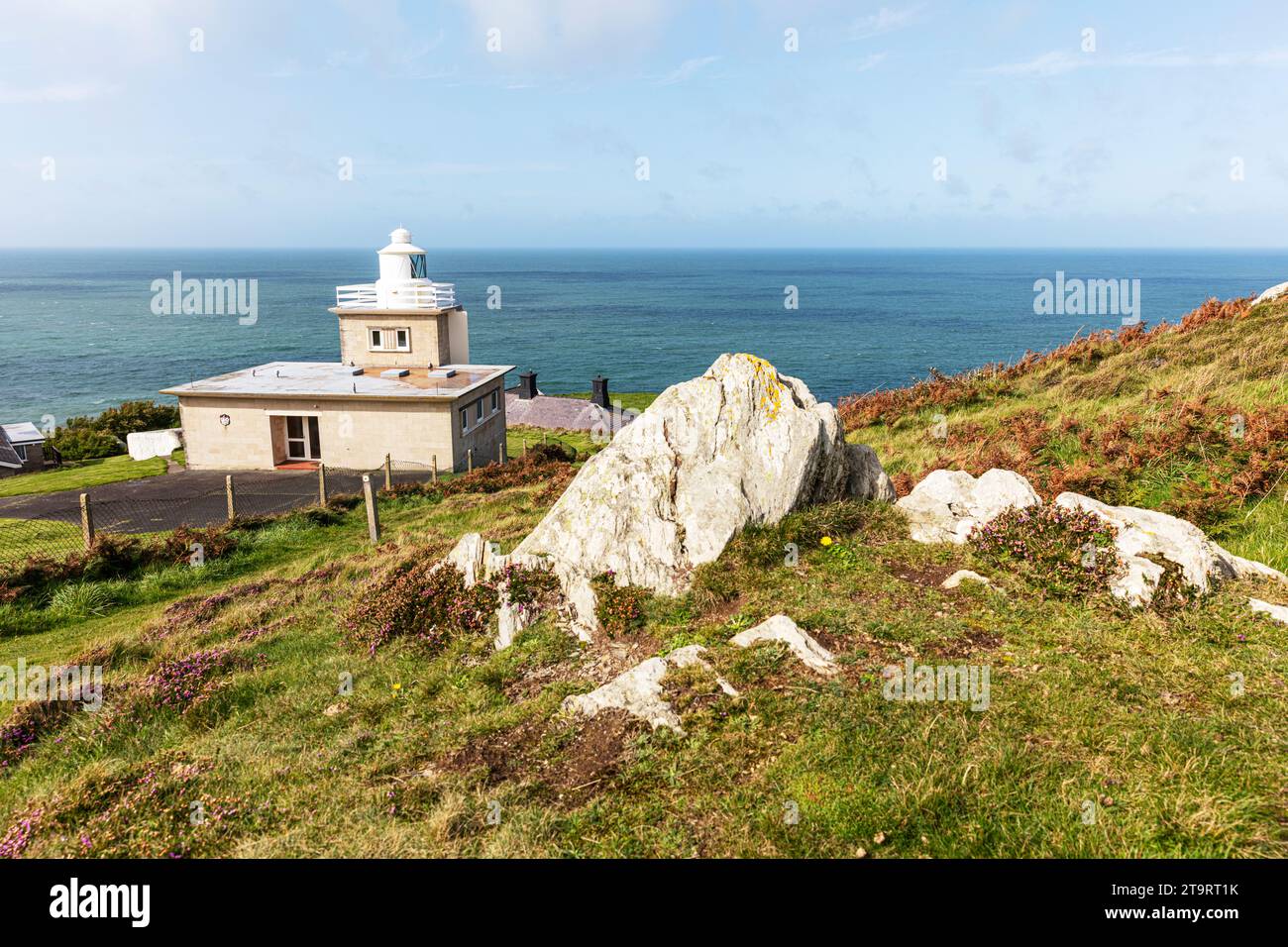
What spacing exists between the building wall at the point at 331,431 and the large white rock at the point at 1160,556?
25321 millimetres

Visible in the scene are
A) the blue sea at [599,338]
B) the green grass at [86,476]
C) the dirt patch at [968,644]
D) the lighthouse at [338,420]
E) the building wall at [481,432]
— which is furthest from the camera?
the blue sea at [599,338]

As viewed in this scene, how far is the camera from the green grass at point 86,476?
2978 cm

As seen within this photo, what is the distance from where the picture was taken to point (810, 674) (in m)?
7.16

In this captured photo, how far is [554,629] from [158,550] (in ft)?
43.6

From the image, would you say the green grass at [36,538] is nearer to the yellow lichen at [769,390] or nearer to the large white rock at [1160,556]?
the yellow lichen at [769,390]

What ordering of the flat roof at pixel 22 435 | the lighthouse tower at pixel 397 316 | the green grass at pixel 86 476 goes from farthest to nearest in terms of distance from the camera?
the flat roof at pixel 22 435 < the lighthouse tower at pixel 397 316 < the green grass at pixel 86 476

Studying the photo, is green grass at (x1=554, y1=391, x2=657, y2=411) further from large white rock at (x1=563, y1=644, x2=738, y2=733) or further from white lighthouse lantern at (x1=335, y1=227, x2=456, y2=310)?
large white rock at (x1=563, y1=644, x2=738, y2=733)

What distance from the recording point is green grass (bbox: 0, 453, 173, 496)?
1172 inches

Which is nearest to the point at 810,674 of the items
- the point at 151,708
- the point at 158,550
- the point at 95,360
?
the point at 151,708

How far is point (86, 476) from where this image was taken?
32031mm

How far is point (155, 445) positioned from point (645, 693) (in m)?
39.2

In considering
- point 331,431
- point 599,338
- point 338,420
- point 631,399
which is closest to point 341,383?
point 338,420

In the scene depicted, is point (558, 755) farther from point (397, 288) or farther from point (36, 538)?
point (397, 288)

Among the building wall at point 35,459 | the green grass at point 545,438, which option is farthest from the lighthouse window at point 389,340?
the building wall at point 35,459
